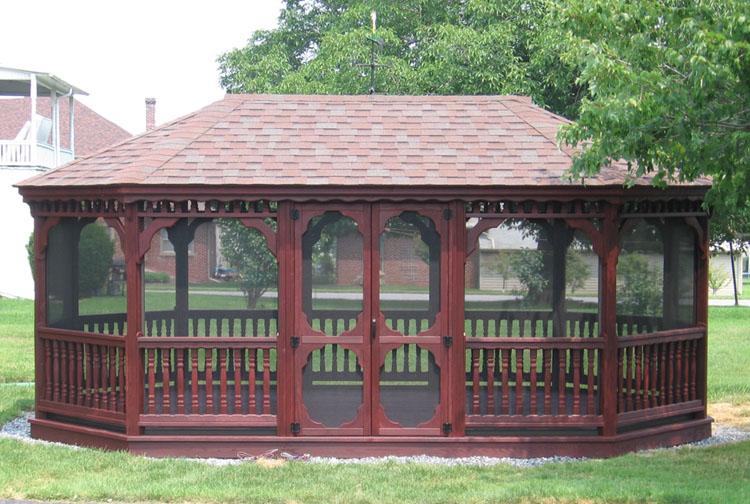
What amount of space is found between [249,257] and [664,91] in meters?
4.28

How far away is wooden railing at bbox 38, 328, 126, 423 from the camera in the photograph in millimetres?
8672

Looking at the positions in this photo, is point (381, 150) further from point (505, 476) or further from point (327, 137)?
point (505, 476)

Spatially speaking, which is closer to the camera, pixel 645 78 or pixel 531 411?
pixel 645 78

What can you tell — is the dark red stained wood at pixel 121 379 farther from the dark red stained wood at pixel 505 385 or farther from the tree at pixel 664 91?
the tree at pixel 664 91

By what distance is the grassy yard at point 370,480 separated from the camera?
6859 millimetres

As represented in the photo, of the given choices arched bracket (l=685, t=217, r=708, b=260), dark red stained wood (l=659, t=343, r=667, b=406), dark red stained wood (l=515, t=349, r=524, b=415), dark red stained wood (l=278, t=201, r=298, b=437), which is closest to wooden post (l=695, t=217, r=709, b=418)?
arched bracket (l=685, t=217, r=708, b=260)

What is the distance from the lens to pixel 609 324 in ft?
28.1

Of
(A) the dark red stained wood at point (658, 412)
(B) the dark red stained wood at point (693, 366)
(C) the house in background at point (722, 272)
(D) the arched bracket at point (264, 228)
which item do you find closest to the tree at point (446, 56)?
(B) the dark red stained wood at point (693, 366)

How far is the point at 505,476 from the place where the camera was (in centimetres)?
767

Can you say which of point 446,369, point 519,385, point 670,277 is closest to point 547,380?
point 519,385

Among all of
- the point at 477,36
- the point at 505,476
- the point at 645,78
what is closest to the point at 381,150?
the point at 645,78

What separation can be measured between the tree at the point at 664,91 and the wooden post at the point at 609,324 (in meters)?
0.86

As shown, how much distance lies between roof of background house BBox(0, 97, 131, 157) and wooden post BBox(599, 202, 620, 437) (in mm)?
32058

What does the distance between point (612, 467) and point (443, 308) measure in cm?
210
